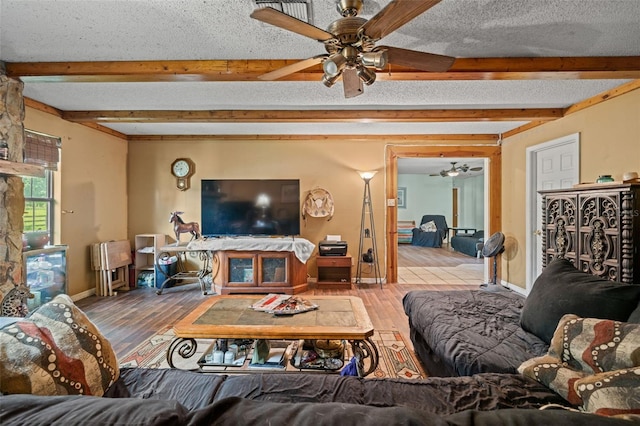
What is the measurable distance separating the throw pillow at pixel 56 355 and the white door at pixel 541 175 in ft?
15.4

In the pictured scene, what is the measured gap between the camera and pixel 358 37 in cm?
173

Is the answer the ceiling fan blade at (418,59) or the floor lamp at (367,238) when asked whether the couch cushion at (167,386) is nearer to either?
the ceiling fan blade at (418,59)

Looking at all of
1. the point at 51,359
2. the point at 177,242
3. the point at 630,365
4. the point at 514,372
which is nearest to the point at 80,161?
the point at 177,242

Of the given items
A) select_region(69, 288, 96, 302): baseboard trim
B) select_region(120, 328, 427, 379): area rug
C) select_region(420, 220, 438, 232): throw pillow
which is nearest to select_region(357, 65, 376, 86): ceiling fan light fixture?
select_region(120, 328, 427, 379): area rug

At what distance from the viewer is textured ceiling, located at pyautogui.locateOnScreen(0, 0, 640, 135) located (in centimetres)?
194

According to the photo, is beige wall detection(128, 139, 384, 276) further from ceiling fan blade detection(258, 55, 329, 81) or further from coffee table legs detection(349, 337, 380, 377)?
coffee table legs detection(349, 337, 380, 377)

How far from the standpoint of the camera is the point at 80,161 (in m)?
4.30

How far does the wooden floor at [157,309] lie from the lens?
3127mm

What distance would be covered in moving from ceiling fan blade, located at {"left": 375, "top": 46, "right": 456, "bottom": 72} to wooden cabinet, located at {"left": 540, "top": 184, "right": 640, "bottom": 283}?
176 cm

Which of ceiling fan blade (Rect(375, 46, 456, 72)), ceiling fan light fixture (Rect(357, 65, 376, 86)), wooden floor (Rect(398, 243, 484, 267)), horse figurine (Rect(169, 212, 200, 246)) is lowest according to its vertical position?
Result: wooden floor (Rect(398, 243, 484, 267))

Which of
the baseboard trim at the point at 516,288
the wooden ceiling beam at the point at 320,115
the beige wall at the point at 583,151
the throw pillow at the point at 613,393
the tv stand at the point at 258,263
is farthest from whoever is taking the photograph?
the baseboard trim at the point at 516,288

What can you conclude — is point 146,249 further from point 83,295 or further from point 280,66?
point 280,66

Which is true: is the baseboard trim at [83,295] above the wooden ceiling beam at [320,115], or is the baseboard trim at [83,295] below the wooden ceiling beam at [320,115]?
below

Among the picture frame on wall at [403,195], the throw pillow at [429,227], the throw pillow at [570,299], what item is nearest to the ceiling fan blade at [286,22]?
the throw pillow at [570,299]
